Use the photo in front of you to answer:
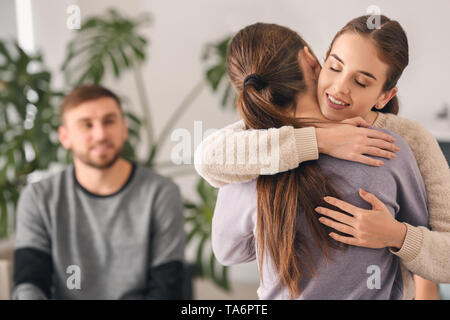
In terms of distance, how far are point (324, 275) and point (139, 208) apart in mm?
814

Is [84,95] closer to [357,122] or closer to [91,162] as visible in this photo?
[91,162]

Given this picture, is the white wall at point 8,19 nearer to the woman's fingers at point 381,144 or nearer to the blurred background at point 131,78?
the blurred background at point 131,78

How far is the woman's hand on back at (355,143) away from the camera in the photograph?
1.78 ft

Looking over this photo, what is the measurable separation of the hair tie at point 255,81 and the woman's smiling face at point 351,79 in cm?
8

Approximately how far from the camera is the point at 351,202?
22.5 inches

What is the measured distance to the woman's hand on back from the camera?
542 mm

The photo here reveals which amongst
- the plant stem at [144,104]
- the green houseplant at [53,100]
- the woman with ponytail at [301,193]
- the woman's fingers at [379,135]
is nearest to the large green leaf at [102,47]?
the green houseplant at [53,100]

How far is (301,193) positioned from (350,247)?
10 cm

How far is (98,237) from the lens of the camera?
1262 mm

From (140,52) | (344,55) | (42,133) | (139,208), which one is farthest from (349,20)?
(42,133)

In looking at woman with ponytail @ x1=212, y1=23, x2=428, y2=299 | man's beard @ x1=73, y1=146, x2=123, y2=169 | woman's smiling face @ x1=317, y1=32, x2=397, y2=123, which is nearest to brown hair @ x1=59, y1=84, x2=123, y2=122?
man's beard @ x1=73, y1=146, x2=123, y2=169

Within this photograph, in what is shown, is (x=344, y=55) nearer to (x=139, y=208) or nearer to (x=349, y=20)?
(x=349, y=20)

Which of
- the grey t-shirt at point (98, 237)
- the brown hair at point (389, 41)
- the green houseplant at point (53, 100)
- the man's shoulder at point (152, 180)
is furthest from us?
the green houseplant at point (53, 100)

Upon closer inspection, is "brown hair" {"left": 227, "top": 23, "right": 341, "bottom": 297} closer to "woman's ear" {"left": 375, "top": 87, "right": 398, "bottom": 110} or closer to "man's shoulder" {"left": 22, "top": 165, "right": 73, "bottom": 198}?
"woman's ear" {"left": 375, "top": 87, "right": 398, "bottom": 110}
